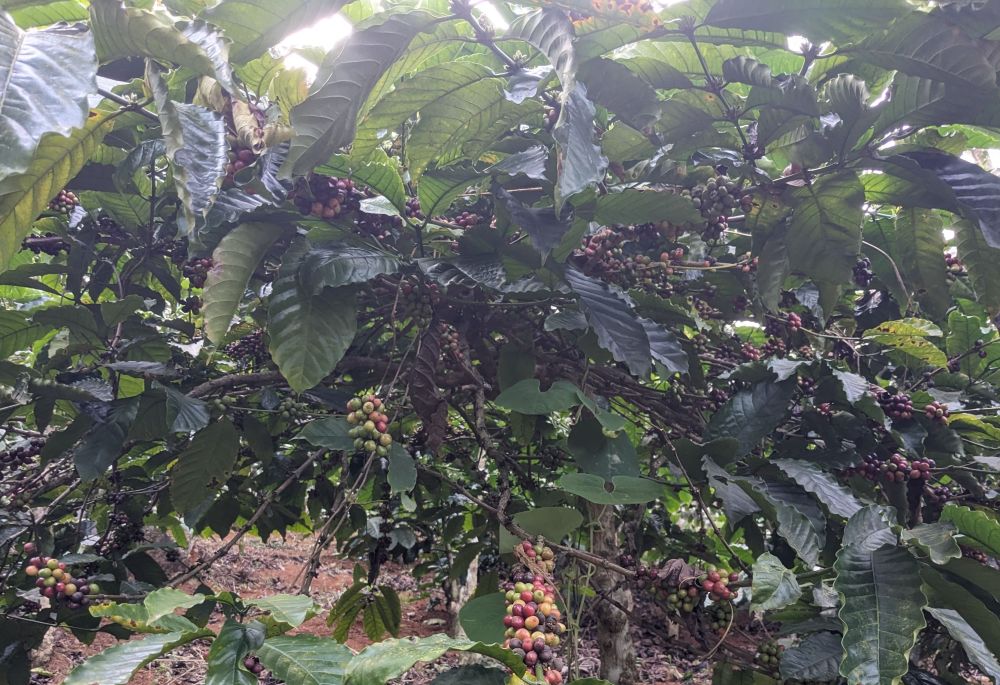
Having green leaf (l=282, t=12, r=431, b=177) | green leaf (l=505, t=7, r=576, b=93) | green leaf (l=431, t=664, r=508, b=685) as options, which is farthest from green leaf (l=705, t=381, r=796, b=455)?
green leaf (l=282, t=12, r=431, b=177)

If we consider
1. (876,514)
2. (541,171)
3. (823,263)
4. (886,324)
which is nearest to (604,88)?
(541,171)

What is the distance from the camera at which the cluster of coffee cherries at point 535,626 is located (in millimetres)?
893

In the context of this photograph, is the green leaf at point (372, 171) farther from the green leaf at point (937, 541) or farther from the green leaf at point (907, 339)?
the green leaf at point (907, 339)

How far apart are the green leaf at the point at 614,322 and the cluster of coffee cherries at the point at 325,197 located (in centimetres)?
54

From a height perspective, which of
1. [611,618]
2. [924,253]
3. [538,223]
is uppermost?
[538,223]

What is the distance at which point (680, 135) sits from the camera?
1421mm

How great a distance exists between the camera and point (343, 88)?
40.3 inches

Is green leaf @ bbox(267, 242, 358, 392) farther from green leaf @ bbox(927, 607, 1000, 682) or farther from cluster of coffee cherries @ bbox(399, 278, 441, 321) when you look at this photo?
green leaf @ bbox(927, 607, 1000, 682)

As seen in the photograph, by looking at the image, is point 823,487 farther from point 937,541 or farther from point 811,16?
point 811,16

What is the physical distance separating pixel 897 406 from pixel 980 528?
34 cm

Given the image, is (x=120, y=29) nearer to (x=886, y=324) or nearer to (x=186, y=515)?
(x=186, y=515)

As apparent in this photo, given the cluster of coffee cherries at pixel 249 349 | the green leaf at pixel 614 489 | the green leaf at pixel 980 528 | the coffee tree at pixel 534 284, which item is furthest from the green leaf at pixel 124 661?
the green leaf at pixel 980 528

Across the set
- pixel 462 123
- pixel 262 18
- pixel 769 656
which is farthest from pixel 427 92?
pixel 769 656

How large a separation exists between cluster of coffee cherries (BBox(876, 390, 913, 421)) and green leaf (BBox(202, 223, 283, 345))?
155 centimetres
